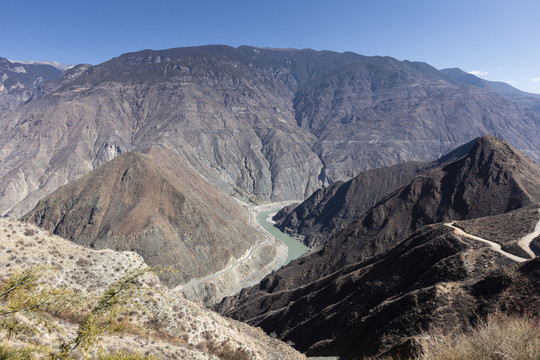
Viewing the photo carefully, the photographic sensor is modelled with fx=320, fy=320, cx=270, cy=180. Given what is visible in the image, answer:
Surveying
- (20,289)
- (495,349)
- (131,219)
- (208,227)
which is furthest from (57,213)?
(495,349)

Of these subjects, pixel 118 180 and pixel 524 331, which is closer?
pixel 524 331

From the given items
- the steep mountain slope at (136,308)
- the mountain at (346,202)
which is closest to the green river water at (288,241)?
the mountain at (346,202)

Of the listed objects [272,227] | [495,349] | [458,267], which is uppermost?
[495,349]

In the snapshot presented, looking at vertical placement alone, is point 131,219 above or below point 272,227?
above

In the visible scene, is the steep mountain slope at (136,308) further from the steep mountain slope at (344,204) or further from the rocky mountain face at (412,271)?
the steep mountain slope at (344,204)

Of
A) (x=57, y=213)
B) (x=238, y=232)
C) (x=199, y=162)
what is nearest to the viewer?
(x=57, y=213)

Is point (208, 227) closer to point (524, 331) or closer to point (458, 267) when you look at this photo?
point (458, 267)
